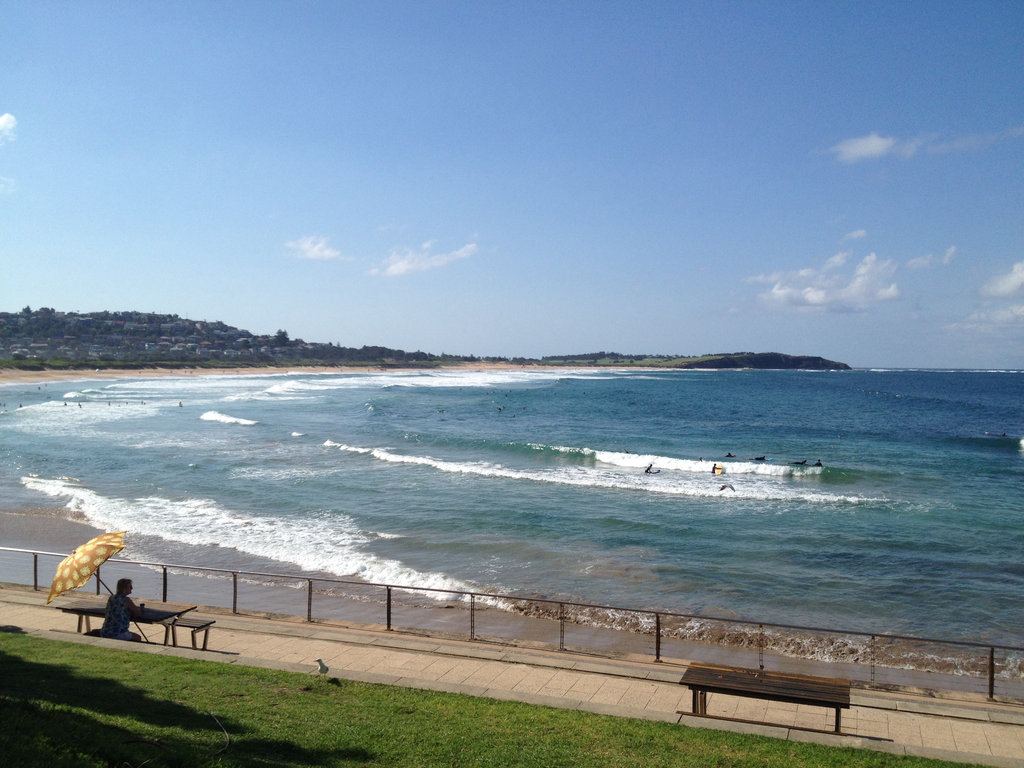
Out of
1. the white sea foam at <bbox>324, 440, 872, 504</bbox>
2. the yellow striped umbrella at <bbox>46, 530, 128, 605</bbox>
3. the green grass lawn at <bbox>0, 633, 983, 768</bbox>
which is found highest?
the yellow striped umbrella at <bbox>46, 530, 128, 605</bbox>

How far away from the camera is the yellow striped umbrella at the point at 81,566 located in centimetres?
1020

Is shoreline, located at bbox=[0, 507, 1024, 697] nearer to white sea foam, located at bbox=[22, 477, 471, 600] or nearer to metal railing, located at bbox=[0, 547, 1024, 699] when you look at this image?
metal railing, located at bbox=[0, 547, 1024, 699]

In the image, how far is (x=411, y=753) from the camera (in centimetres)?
688

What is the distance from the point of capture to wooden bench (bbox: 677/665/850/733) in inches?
315

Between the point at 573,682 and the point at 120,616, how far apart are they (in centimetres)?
673

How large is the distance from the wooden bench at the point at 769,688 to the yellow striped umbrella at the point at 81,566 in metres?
7.93

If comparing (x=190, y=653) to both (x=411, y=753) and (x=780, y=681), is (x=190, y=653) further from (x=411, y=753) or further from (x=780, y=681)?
(x=780, y=681)

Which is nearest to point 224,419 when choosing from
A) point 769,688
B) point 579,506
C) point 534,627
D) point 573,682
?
point 579,506

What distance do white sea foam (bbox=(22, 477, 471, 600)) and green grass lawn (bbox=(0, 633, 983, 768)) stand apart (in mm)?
8500

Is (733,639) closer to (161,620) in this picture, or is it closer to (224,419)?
(161,620)

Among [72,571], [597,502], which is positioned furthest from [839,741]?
[597,502]

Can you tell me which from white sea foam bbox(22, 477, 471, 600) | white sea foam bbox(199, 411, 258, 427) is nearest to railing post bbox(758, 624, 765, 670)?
white sea foam bbox(22, 477, 471, 600)

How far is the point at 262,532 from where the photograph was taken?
74.5 ft

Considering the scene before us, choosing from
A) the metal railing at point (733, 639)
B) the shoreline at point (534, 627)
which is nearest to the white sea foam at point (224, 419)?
the shoreline at point (534, 627)
